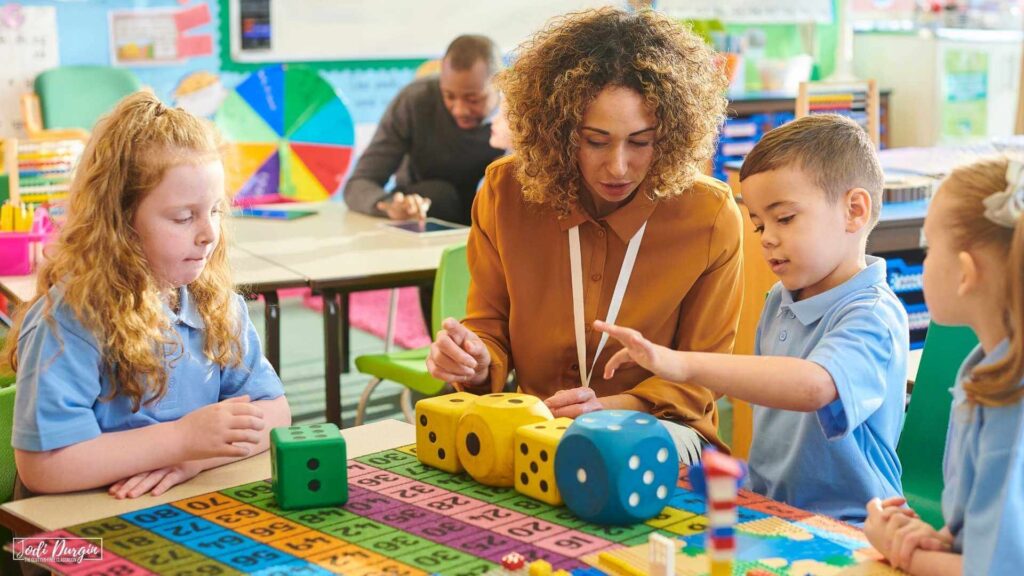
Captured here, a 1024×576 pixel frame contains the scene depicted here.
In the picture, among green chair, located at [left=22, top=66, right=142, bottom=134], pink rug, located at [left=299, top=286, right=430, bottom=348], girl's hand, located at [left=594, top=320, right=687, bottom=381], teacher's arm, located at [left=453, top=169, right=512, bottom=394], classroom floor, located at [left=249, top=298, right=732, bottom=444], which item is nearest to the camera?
girl's hand, located at [left=594, top=320, right=687, bottom=381]

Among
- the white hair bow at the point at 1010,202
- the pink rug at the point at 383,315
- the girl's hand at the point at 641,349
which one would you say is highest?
the white hair bow at the point at 1010,202

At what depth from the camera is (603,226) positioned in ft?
6.57

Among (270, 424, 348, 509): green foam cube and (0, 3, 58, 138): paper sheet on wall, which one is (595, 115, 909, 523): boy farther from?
(0, 3, 58, 138): paper sheet on wall

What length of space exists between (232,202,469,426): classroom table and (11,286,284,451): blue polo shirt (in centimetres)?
120

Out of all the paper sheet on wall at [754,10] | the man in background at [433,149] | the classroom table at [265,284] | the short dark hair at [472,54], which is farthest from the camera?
the paper sheet on wall at [754,10]

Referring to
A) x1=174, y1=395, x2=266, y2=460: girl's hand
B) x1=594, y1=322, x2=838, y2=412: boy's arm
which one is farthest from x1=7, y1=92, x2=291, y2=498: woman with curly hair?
x1=594, y1=322, x2=838, y2=412: boy's arm

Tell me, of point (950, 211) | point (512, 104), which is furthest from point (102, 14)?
point (950, 211)

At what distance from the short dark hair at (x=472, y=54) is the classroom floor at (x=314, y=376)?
4.14ft

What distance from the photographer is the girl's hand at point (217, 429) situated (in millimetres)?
1630

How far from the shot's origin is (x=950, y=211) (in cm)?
127

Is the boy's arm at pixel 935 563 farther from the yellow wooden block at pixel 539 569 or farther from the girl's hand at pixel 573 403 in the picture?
the girl's hand at pixel 573 403

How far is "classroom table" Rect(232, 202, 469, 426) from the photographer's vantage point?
3.06 m

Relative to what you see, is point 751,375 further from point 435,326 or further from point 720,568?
point 435,326

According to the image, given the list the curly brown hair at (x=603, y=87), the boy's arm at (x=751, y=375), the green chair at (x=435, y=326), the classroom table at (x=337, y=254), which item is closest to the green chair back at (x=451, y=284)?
the green chair at (x=435, y=326)
